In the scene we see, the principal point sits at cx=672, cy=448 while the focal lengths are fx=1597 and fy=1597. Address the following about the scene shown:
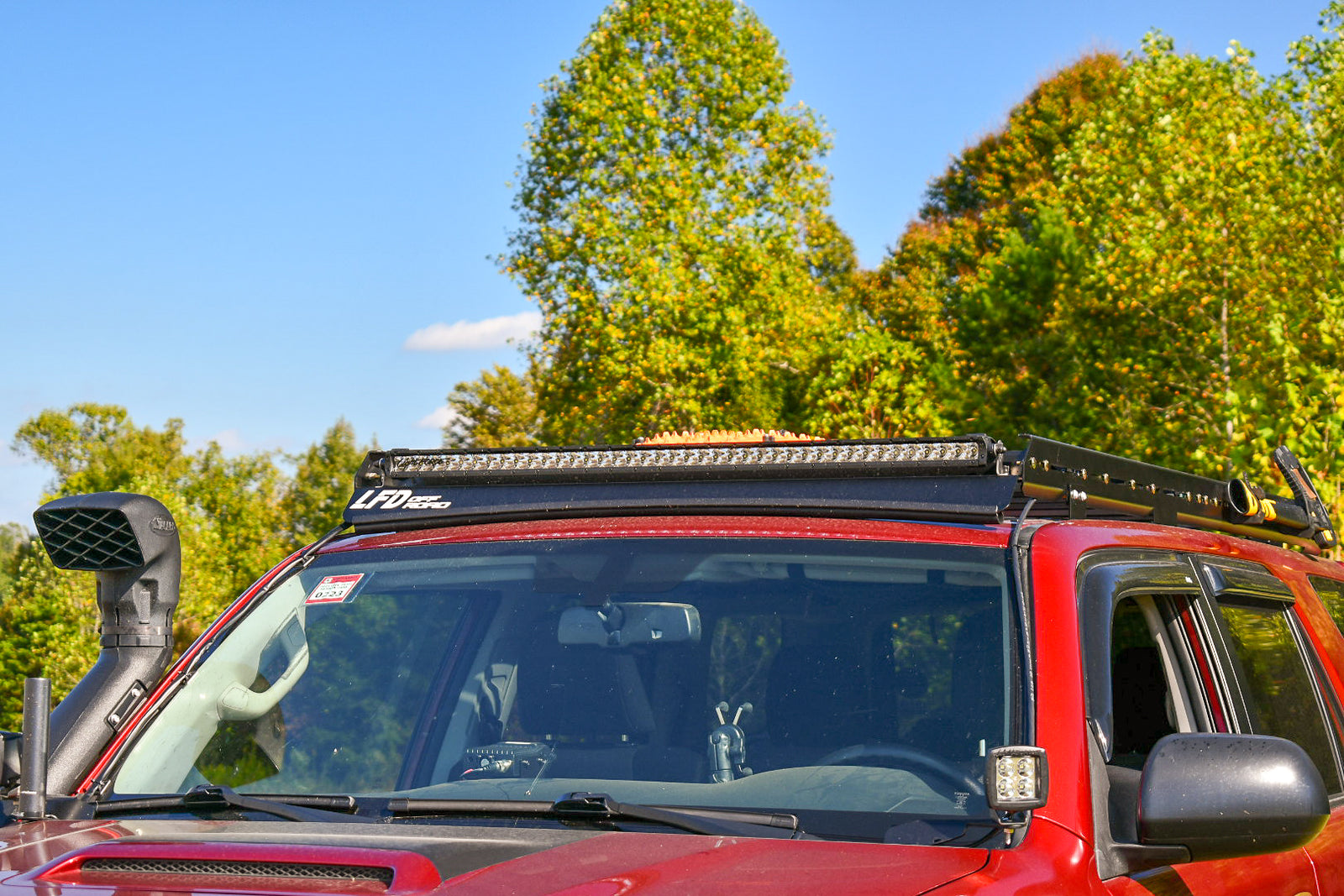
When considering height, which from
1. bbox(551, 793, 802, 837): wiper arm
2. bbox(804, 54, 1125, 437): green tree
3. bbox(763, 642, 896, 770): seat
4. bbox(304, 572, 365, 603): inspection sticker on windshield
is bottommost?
bbox(551, 793, 802, 837): wiper arm

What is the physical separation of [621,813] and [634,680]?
58 centimetres

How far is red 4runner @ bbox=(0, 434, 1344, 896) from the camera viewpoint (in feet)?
8.00

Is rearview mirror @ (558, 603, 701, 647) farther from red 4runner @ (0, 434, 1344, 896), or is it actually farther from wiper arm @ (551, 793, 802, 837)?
wiper arm @ (551, 793, 802, 837)

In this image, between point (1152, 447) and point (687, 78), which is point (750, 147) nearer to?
point (687, 78)

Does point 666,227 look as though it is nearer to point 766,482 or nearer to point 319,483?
point 766,482

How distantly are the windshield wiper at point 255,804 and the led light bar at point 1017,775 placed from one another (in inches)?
43.1

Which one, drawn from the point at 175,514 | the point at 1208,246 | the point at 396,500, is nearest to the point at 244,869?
the point at 396,500

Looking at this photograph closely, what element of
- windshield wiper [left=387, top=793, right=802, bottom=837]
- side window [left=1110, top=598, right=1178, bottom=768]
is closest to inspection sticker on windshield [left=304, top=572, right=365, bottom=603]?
windshield wiper [left=387, top=793, right=802, bottom=837]

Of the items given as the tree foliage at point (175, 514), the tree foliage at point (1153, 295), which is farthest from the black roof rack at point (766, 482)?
the tree foliage at point (175, 514)

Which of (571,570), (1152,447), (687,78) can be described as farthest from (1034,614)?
(687,78)

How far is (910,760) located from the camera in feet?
9.09

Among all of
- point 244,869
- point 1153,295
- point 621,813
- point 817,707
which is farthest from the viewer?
point 1153,295

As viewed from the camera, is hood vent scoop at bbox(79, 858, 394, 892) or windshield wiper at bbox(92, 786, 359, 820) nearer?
hood vent scoop at bbox(79, 858, 394, 892)

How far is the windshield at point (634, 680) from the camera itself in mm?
2812
